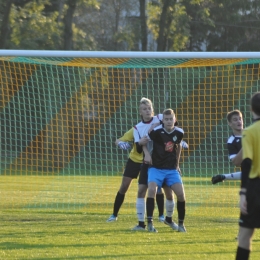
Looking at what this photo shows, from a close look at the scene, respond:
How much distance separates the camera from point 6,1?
30625 millimetres

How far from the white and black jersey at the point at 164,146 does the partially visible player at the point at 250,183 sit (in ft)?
11.9

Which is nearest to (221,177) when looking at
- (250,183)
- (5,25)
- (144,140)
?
(250,183)

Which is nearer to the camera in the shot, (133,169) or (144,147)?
Result: (144,147)

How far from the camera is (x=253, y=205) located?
19.4ft

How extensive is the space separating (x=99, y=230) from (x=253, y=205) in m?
4.27

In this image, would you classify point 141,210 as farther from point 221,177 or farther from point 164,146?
point 221,177

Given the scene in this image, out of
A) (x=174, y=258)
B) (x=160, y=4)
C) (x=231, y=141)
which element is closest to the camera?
(x=174, y=258)

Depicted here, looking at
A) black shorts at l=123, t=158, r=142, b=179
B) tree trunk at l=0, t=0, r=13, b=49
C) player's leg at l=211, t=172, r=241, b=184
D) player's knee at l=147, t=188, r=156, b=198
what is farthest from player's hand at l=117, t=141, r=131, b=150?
tree trunk at l=0, t=0, r=13, b=49

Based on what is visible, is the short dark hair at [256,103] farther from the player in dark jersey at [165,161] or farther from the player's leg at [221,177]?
the player in dark jersey at [165,161]

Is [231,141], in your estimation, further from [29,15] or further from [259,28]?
[259,28]

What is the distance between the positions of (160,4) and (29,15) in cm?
747

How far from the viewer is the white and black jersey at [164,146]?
9.60 metres

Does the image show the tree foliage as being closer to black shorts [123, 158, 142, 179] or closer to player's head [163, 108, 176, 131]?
black shorts [123, 158, 142, 179]

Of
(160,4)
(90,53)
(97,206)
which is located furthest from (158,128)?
(160,4)
